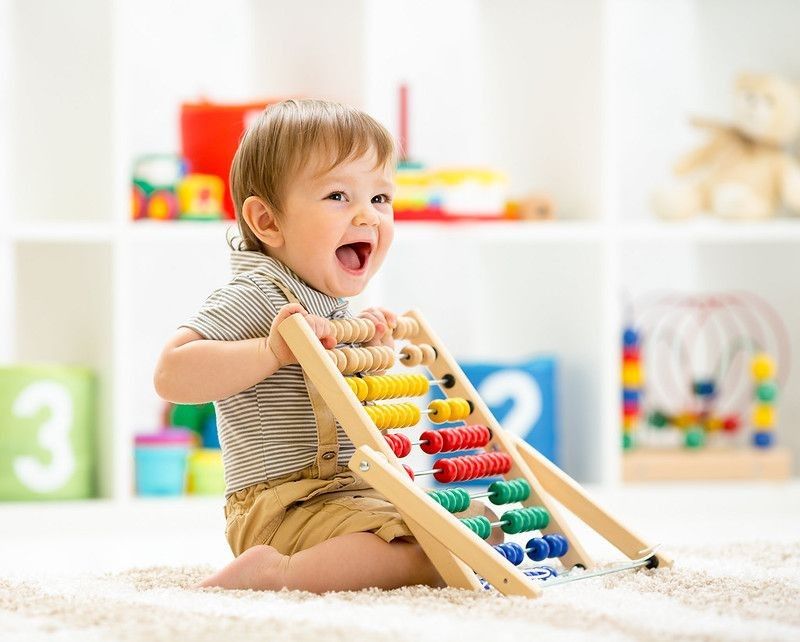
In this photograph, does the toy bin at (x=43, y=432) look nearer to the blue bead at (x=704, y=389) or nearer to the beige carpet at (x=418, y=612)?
the beige carpet at (x=418, y=612)

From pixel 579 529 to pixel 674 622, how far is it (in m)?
0.92

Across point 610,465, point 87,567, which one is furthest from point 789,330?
point 87,567

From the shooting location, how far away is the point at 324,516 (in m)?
1.24

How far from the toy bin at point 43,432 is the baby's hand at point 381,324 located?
821 mm

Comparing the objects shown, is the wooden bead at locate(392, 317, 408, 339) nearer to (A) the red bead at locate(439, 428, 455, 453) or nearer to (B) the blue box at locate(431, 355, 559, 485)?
(A) the red bead at locate(439, 428, 455, 453)

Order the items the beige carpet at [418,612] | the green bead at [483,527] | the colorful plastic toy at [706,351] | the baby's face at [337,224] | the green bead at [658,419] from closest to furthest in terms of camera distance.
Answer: the beige carpet at [418,612]
the green bead at [483,527]
the baby's face at [337,224]
the green bead at [658,419]
the colorful plastic toy at [706,351]

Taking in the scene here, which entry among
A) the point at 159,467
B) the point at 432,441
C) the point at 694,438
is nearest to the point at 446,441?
the point at 432,441

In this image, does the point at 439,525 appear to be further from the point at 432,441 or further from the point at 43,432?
the point at 43,432

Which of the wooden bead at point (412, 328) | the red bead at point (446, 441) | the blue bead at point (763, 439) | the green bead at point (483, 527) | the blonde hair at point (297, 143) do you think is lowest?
the blue bead at point (763, 439)

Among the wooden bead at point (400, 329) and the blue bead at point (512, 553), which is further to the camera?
the wooden bead at point (400, 329)

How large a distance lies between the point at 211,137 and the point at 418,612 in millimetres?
1306

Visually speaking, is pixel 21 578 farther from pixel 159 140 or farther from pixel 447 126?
pixel 447 126

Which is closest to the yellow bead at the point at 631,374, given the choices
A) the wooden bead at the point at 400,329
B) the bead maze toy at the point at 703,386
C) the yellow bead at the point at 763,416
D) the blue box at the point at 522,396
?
the bead maze toy at the point at 703,386

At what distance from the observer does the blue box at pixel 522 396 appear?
7.16 feet
